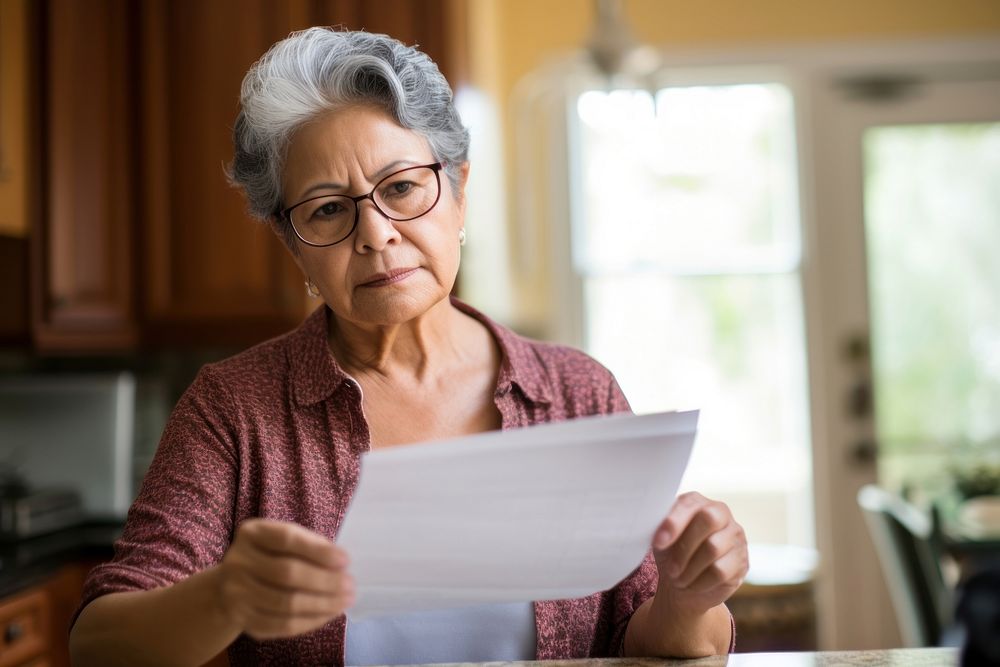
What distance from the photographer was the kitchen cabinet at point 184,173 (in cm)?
296

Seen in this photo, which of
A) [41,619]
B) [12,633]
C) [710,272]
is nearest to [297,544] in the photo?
[12,633]

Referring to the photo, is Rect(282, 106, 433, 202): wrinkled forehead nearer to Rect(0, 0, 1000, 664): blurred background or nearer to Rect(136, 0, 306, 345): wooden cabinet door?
Rect(136, 0, 306, 345): wooden cabinet door

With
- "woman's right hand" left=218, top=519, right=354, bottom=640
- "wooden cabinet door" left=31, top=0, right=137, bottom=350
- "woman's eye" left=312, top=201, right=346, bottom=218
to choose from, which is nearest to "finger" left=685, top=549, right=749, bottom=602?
"woman's right hand" left=218, top=519, right=354, bottom=640

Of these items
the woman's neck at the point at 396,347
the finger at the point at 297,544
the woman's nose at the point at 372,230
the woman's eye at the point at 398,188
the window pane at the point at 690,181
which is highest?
the window pane at the point at 690,181

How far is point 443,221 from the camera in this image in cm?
121

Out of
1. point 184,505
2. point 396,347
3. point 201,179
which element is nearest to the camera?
point 184,505

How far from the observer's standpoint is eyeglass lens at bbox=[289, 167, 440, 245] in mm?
1167

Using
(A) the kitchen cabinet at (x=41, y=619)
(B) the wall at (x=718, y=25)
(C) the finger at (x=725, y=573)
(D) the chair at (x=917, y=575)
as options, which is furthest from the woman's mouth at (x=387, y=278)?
(B) the wall at (x=718, y=25)

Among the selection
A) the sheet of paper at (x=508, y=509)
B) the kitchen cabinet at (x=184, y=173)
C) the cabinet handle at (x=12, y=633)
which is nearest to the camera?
Result: the sheet of paper at (x=508, y=509)

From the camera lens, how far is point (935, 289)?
386 cm

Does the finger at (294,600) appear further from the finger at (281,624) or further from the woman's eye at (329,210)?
the woman's eye at (329,210)

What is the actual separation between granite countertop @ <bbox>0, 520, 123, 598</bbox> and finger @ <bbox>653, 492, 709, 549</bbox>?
173 cm

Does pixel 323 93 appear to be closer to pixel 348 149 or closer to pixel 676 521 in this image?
pixel 348 149

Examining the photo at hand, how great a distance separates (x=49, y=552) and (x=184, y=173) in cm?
117
